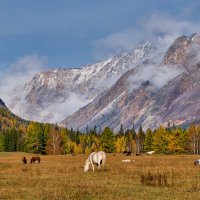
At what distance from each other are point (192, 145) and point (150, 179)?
151027 mm

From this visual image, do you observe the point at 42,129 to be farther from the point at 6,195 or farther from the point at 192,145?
the point at 6,195

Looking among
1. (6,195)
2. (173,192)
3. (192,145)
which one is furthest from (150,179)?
(192,145)

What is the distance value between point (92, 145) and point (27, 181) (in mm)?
159867

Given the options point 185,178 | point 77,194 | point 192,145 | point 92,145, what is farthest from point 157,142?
Answer: point 77,194

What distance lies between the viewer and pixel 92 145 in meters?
194

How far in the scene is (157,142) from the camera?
15075cm

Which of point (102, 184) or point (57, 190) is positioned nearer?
point (57, 190)

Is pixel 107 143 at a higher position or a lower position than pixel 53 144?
higher

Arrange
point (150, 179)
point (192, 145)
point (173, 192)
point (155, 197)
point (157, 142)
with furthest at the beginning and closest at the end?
point (192, 145) → point (157, 142) → point (150, 179) → point (173, 192) → point (155, 197)

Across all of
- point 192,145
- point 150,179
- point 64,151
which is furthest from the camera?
point 192,145

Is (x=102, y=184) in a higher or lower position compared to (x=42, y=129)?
lower

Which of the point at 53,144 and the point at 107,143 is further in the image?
the point at 107,143

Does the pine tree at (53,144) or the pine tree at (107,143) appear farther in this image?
the pine tree at (107,143)

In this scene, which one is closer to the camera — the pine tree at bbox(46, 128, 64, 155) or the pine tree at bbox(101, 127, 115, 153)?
the pine tree at bbox(46, 128, 64, 155)
